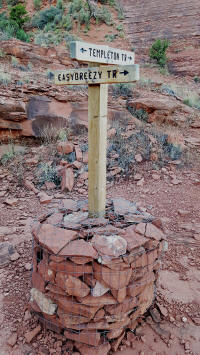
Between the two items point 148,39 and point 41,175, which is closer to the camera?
point 41,175

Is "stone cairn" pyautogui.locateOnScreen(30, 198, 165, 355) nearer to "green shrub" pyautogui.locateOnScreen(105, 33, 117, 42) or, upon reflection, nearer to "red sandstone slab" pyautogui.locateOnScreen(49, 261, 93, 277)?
"red sandstone slab" pyautogui.locateOnScreen(49, 261, 93, 277)

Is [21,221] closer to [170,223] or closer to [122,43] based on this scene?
[170,223]

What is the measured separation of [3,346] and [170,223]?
261 cm

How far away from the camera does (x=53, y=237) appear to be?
206 cm

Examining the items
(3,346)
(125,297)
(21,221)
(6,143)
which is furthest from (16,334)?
(6,143)

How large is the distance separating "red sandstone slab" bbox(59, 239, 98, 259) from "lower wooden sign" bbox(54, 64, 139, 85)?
123 cm

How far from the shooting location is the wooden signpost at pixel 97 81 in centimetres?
187

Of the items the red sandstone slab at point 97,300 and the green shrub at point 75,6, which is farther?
the green shrub at point 75,6

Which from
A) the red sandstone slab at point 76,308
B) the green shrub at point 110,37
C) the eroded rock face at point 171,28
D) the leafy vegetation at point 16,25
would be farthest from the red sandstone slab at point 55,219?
the green shrub at point 110,37

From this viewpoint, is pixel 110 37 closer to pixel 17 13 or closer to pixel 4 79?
pixel 17 13

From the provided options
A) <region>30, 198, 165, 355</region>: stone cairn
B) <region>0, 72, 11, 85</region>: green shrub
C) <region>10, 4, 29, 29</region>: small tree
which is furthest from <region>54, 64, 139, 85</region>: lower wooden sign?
<region>10, 4, 29, 29</region>: small tree

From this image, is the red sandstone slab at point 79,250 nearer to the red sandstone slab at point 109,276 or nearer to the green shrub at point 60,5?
the red sandstone slab at point 109,276

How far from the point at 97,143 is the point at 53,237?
0.83 metres

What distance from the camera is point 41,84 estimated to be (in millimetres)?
6211
